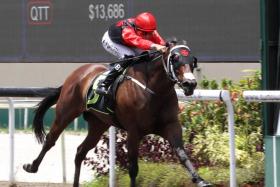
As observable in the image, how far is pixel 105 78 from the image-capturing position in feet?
21.6

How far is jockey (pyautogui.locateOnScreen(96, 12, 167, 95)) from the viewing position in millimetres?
6211

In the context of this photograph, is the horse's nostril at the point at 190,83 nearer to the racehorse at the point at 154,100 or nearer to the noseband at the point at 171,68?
the racehorse at the point at 154,100

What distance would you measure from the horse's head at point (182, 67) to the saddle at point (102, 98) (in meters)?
0.68

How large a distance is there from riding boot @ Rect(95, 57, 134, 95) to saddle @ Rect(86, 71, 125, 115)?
40mm

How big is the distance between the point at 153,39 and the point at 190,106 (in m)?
0.99

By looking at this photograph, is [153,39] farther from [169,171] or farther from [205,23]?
[205,23]

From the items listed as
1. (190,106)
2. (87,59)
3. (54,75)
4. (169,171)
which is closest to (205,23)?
(87,59)

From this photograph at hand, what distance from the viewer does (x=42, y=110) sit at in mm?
7648

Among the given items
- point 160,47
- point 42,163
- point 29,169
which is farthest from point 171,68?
point 42,163

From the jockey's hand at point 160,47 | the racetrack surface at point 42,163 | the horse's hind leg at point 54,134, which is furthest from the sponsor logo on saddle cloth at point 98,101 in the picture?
the racetrack surface at point 42,163

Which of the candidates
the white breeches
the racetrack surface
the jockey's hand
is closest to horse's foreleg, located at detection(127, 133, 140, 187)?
the jockey's hand

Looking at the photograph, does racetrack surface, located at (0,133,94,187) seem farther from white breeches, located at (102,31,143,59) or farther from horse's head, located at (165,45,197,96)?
horse's head, located at (165,45,197,96)

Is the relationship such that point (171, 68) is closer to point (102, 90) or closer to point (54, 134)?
point (102, 90)

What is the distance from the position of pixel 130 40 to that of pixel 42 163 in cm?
365
